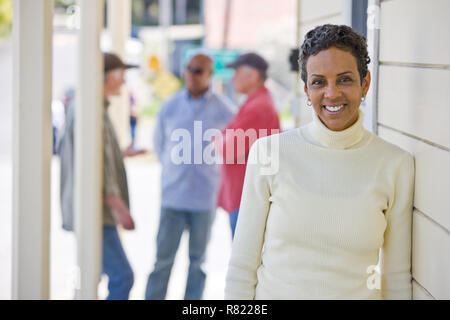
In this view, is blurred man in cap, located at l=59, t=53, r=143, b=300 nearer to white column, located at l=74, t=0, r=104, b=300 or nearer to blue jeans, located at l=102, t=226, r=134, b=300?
blue jeans, located at l=102, t=226, r=134, b=300

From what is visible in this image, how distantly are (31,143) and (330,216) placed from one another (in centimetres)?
165

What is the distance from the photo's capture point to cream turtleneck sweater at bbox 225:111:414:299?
1.66 m

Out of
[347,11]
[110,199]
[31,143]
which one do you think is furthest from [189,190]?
[347,11]

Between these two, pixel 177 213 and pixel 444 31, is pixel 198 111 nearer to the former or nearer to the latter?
pixel 177 213

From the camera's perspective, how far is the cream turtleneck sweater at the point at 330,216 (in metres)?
1.66

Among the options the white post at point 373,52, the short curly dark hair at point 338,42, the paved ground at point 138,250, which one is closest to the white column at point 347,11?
the white post at point 373,52

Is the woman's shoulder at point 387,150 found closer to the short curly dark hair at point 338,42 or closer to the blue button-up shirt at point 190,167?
the short curly dark hair at point 338,42

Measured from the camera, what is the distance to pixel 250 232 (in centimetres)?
→ 175

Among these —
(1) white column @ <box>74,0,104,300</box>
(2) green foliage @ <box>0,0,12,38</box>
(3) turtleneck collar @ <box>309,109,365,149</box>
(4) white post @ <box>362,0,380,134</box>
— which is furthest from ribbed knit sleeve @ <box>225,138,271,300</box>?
(2) green foliage @ <box>0,0,12,38</box>

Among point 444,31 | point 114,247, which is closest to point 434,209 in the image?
point 444,31

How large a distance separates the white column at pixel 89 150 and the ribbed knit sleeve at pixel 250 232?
5.99 ft

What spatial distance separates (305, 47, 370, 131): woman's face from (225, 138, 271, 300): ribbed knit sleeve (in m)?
0.18

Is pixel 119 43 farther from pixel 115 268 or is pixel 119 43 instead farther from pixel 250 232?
pixel 250 232
